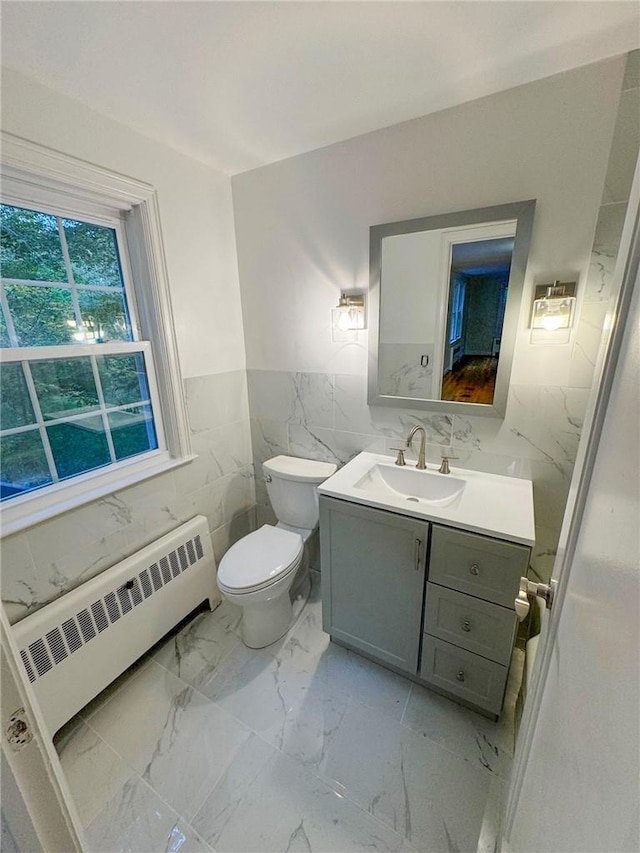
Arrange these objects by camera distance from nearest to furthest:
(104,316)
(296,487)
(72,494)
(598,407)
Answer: (598,407) → (72,494) → (104,316) → (296,487)

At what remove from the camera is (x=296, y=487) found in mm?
1797

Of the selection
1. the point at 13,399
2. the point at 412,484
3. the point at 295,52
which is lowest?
the point at 412,484

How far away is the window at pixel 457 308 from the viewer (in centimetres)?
138

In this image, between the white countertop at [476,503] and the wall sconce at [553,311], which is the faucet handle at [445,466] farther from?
the wall sconce at [553,311]

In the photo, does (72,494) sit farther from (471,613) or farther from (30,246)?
(471,613)

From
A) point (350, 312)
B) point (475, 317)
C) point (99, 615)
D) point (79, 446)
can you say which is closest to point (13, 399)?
point (79, 446)

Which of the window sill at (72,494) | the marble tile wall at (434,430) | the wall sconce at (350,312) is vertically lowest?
the window sill at (72,494)

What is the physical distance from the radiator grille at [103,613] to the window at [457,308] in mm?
1548

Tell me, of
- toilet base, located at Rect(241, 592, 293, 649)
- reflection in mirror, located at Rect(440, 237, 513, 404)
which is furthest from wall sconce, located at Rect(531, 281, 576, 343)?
toilet base, located at Rect(241, 592, 293, 649)

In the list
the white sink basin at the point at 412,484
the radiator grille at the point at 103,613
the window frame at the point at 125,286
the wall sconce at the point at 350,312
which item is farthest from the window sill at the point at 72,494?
the wall sconce at the point at 350,312

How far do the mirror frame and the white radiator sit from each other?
1190 mm

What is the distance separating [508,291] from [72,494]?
73.1 inches

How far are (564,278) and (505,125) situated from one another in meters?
0.57

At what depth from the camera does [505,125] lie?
1.21 meters
